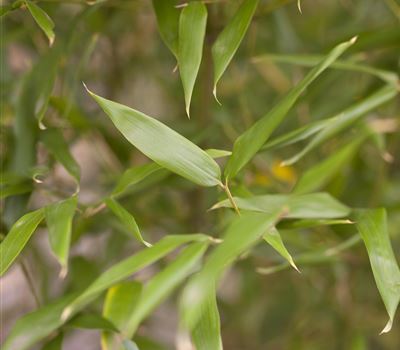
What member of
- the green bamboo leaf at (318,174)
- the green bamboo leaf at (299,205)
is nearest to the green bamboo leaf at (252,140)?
the green bamboo leaf at (299,205)

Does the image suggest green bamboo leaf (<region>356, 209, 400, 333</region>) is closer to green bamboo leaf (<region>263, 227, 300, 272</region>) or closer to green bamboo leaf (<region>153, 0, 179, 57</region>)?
green bamboo leaf (<region>263, 227, 300, 272</region>)

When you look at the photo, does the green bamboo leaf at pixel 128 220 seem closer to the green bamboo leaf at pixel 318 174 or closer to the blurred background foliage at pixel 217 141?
the blurred background foliage at pixel 217 141

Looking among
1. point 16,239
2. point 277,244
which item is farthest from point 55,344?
point 277,244

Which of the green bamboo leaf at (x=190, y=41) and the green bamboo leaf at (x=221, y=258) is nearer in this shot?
the green bamboo leaf at (x=221, y=258)

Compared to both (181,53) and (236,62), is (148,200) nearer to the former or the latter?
(236,62)

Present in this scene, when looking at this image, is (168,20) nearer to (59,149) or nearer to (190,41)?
(190,41)

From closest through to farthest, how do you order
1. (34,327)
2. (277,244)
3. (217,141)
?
(277,244)
(34,327)
(217,141)
